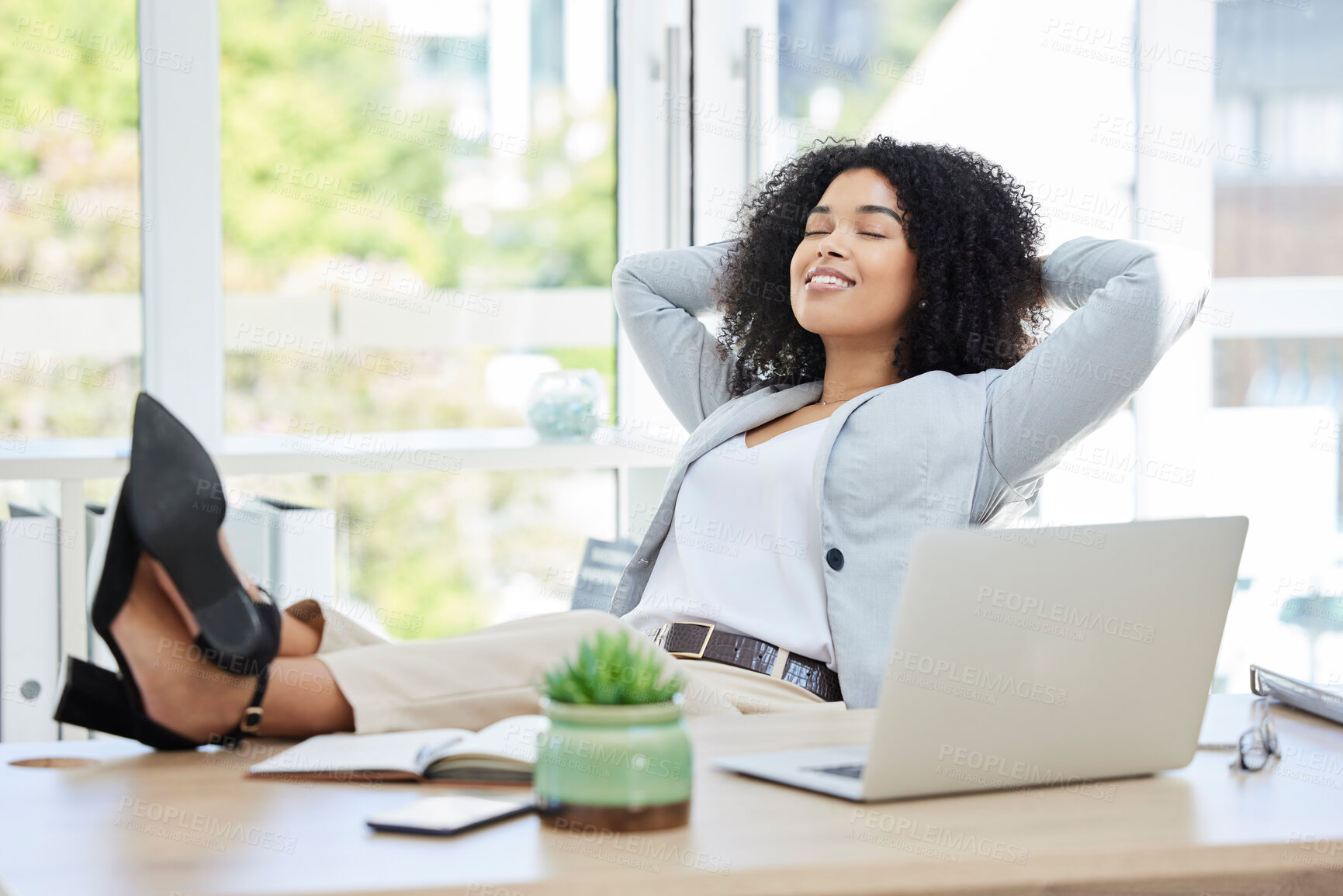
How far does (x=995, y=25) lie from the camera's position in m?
2.89

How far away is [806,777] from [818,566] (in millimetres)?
861

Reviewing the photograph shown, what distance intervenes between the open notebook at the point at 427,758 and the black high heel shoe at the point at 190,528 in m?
0.11

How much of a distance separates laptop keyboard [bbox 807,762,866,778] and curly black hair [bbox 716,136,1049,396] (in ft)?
3.59

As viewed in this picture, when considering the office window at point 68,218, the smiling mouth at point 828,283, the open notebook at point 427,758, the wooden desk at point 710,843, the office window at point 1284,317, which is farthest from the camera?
the office window at point 68,218

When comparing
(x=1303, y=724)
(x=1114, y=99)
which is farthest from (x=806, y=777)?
(x=1114, y=99)

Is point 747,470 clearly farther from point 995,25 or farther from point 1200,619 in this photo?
point 995,25

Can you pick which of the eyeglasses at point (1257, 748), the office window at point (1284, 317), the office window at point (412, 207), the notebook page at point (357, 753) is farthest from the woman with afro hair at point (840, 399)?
the office window at point (412, 207)

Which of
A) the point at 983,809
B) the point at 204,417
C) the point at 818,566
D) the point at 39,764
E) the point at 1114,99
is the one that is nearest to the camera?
the point at 983,809

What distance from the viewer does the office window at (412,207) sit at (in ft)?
10.4

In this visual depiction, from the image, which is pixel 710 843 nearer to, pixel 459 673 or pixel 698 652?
pixel 459 673

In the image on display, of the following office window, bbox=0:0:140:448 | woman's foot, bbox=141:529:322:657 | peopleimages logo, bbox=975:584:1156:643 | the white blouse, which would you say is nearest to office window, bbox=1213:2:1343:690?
the white blouse

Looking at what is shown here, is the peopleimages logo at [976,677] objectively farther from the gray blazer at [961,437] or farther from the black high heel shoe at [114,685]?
the gray blazer at [961,437]

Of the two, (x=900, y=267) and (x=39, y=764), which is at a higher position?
(x=900, y=267)

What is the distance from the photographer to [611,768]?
35.6 inches
